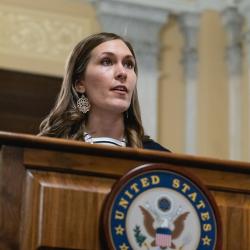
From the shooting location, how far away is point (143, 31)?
17.7 feet

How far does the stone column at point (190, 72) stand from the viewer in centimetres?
531

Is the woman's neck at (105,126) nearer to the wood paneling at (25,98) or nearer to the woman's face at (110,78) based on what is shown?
the woman's face at (110,78)

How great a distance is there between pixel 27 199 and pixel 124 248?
0.21 metres

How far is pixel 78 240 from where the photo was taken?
5.41 feet

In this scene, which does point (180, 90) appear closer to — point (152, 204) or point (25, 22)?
point (25, 22)

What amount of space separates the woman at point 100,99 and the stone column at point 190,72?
301cm

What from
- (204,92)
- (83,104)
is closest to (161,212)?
(83,104)

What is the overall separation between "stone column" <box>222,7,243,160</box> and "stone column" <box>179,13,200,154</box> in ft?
0.68

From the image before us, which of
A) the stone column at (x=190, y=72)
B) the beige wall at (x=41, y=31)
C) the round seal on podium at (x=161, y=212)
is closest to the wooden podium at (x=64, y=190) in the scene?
the round seal on podium at (x=161, y=212)

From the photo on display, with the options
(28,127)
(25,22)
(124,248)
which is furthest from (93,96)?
(28,127)

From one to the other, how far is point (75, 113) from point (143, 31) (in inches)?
127

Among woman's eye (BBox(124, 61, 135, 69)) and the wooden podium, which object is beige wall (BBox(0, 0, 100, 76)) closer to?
woman's eye (BBox(124, 61, 135, 69))

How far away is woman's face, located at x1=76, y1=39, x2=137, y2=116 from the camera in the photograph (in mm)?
2188

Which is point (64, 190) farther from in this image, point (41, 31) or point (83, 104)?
point (41, 31)
